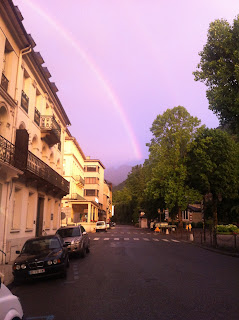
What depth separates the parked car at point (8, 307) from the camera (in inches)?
129

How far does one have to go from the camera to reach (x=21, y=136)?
16.6m

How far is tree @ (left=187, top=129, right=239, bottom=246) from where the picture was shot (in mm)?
34906

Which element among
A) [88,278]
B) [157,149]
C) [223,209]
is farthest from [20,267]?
[223,209]

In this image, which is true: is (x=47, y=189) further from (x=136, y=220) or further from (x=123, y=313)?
(x=136, y=220)

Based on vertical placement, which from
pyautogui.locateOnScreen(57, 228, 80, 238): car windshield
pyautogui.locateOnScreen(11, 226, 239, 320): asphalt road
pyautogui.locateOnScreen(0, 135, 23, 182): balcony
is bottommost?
pyautogui.locateOnScreen(11, 226, 239, 320): asphalt road

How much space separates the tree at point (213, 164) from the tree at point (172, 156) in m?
2.83

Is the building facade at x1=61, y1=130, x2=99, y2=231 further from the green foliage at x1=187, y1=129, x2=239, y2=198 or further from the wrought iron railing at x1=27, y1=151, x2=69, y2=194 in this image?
the wrought iron railing at x1=27, y1=151, x2=69, y2=194

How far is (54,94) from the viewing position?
83.8 ft

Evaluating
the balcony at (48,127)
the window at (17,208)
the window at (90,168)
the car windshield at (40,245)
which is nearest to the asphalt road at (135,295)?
the car windshield at (40,245)

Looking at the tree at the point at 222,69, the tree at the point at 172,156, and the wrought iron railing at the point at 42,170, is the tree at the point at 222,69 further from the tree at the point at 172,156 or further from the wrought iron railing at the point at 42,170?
the tree at the point at 172,156

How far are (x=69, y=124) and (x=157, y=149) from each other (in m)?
16.3

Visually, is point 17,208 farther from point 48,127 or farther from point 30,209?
point 48,127

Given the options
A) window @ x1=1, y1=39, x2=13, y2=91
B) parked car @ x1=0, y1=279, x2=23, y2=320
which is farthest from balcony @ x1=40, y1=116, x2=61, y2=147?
parked car @ x1=0, y1=279, x2=23, y2=320

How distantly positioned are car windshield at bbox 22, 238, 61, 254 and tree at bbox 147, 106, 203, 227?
2850 centimetres
